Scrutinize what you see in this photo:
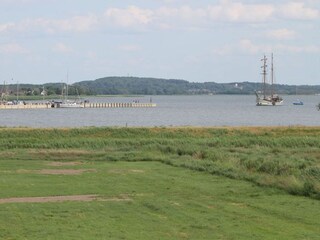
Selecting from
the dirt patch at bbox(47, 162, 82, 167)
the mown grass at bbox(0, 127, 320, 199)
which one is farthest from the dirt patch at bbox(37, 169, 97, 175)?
the mown grass at bbox(0, 127, 320, 199)

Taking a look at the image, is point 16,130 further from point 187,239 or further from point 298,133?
point 187,239

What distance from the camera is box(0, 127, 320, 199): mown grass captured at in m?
25.8

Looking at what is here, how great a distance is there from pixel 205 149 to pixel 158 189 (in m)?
14.0

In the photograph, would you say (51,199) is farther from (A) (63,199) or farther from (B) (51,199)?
(A) (63,199)

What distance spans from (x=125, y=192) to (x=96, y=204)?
2.99 metres

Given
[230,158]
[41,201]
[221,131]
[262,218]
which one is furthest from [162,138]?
[262,218]

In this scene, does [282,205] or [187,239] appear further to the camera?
[282,205]

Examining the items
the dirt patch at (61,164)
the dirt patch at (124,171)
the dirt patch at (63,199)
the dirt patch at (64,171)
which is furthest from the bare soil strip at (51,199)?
the dirt patch at (61,164)

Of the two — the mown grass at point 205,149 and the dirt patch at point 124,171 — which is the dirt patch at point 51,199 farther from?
the dirt patch at point 124,171

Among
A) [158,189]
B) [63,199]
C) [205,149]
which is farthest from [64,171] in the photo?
[205,149]

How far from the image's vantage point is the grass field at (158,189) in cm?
1589

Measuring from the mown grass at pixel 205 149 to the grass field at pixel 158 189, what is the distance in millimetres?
65

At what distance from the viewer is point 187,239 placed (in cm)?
1472

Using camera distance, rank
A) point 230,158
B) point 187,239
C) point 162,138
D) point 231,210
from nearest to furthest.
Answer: point 187,239 < point 231,210 < point 230,158 < point 162,138
